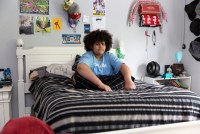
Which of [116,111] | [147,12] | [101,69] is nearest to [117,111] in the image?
[116,111]

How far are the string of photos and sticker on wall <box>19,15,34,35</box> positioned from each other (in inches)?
55.5

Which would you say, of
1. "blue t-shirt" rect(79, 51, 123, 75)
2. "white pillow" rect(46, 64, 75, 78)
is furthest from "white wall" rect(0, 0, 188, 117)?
"blue t-shirt" rect(79, 51, 123, 75)

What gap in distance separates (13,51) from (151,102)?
6.46 ft

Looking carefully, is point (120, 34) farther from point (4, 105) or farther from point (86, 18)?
point (4, 105)

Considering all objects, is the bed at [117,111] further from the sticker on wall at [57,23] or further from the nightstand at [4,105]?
the sticker on wall at [57,23]

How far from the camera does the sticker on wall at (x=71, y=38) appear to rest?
2.92m

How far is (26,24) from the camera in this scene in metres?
2.73

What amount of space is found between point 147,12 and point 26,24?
171 cm

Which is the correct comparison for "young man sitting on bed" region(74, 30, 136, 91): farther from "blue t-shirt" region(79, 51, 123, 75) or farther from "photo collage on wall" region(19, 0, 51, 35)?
"photo collage on wall" region(19, 0, 51, 35)

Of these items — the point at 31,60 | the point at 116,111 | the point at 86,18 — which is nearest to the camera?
the point at 116,111

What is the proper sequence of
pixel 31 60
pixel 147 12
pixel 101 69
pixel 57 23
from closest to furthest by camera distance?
pixel 101 69 < pixel 31 60 < pixel 57 23 < pixel 147 12

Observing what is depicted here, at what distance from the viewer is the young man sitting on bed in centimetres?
184

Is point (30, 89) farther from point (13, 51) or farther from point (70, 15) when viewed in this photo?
point (70, 15)

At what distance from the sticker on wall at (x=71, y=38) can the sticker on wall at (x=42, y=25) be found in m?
0.23
